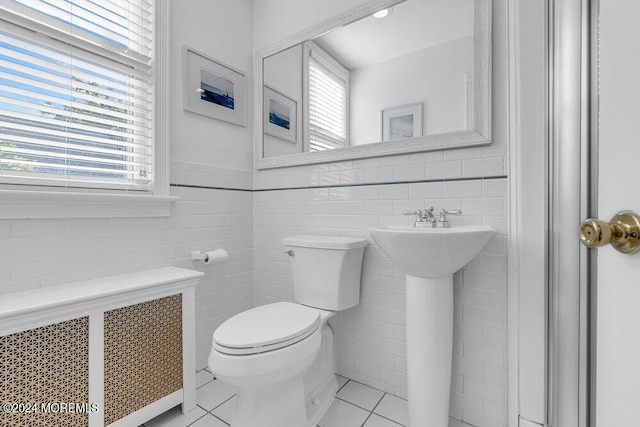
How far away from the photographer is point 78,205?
1304 mm

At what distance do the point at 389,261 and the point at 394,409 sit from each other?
710mm

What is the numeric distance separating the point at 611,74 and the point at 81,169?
1.77m

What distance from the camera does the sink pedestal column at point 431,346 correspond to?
1.23 meters

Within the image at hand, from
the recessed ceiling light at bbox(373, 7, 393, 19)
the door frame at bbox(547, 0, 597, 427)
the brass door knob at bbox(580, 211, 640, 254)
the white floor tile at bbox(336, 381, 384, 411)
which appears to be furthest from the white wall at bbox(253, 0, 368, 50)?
the white floor tile at bbox(336, 381, 384, 411)

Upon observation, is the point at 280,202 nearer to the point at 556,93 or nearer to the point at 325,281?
the point at 325,281

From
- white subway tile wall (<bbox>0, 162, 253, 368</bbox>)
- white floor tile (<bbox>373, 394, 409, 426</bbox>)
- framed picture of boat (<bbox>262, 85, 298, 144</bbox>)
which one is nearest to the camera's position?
white subway tile wall (<bbox>0, 162, 253, 368</bbox>)

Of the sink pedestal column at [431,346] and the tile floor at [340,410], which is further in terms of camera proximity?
the tile floor at [340,410]

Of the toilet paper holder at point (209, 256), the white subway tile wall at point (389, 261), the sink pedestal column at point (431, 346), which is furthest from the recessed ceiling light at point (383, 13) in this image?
the toilet paper holder at point (209, 256)

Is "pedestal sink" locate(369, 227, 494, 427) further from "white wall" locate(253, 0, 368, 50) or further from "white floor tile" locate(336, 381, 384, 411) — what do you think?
"white wall" locate(253, 0, 368, 50)

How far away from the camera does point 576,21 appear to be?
Answer: 89 cm

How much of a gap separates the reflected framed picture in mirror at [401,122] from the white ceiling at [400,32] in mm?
286

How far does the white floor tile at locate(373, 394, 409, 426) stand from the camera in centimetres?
140

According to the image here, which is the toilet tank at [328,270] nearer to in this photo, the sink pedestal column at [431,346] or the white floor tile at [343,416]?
the sink pedestal column at [431,346]

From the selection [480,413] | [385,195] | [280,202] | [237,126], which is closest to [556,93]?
[385,195]
